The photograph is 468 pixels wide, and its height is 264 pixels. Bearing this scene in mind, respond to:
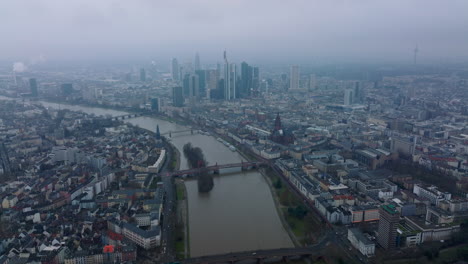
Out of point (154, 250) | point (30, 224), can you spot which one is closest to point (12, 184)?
point (30, 224)

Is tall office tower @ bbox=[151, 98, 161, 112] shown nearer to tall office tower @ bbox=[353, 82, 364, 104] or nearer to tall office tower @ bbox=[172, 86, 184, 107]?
tall office tower @ bbox=[172, 86, 184, 107]

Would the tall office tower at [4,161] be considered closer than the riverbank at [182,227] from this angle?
No

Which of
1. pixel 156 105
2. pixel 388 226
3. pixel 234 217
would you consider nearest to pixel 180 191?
pixel 234 217

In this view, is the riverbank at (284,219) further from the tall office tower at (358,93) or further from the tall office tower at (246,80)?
the tall office tower at (246,80)

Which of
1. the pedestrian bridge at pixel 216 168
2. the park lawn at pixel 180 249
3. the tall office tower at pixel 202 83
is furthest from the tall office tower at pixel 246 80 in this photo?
the park lawn at pixel 180 249

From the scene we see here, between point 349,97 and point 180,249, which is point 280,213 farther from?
point 349,97

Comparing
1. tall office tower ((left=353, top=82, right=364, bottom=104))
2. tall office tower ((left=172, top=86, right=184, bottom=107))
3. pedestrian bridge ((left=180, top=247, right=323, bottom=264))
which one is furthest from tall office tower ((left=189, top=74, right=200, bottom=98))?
pedestrian bridge ((left=180, top=247, right=323, bottom=264))
